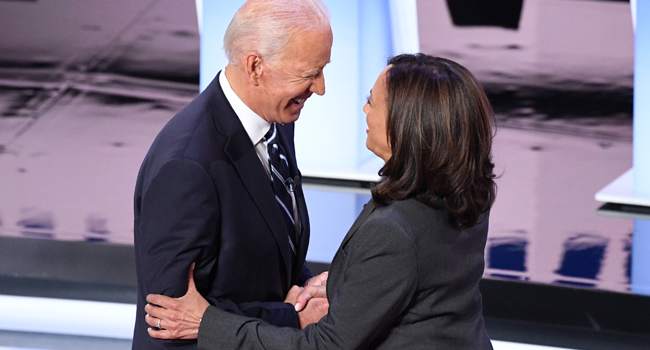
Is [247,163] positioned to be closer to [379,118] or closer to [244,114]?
[244,114]

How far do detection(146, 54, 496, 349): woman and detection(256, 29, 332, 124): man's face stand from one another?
A: 196mm

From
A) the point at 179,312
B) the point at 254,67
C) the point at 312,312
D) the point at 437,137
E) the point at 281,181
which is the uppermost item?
the point at 254,67

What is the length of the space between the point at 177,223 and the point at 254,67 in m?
0.38

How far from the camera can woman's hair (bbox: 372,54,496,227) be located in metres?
1.20

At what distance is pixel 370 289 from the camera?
1.18m

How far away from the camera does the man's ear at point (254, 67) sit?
141cm

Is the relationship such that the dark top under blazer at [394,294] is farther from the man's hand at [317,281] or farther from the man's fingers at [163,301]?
the man's hand at [317,281]

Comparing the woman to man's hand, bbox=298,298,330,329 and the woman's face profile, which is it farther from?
man's hand, bbox=298,298,330,329

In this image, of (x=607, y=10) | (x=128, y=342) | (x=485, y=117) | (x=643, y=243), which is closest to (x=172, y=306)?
(x=485, y=117)

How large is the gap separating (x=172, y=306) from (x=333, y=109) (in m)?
3.22

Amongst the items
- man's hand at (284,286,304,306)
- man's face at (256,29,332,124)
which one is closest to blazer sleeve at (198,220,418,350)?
man's hand at (284,286,304,306)

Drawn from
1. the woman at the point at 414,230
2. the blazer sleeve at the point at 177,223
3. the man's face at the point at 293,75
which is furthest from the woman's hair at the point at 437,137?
the blazer sleeve at the point at 177,223

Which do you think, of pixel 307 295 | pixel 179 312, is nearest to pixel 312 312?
pixel 307 295

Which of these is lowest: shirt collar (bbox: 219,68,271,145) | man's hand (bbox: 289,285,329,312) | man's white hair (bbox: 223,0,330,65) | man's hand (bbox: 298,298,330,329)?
man's hand (bbox: 298,298,330,329)
